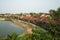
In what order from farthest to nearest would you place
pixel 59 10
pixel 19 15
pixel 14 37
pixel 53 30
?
pixel 19 15, pixel 59 10, pixel 53 30, pixel 14 37

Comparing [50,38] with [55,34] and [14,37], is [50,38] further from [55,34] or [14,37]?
[14,37]

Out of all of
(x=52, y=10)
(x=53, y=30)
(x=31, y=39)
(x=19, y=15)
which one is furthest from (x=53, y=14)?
(x=19, y=15)

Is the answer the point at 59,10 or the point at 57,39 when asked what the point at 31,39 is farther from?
the point at 59,10

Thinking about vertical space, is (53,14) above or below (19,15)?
above

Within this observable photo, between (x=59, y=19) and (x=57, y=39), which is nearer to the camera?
(x=57, y=39)

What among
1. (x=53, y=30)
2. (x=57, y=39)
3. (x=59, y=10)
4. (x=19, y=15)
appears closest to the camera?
(x=57, y=39)

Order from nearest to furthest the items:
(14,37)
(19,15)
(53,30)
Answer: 1. (14,37)
2. (53,30)
3. (19,15)

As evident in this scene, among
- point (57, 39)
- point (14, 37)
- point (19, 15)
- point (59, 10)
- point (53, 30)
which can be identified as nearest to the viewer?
point (14, 37)

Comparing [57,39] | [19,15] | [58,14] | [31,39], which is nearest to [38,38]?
[31,39]

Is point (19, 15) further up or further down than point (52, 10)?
further down
